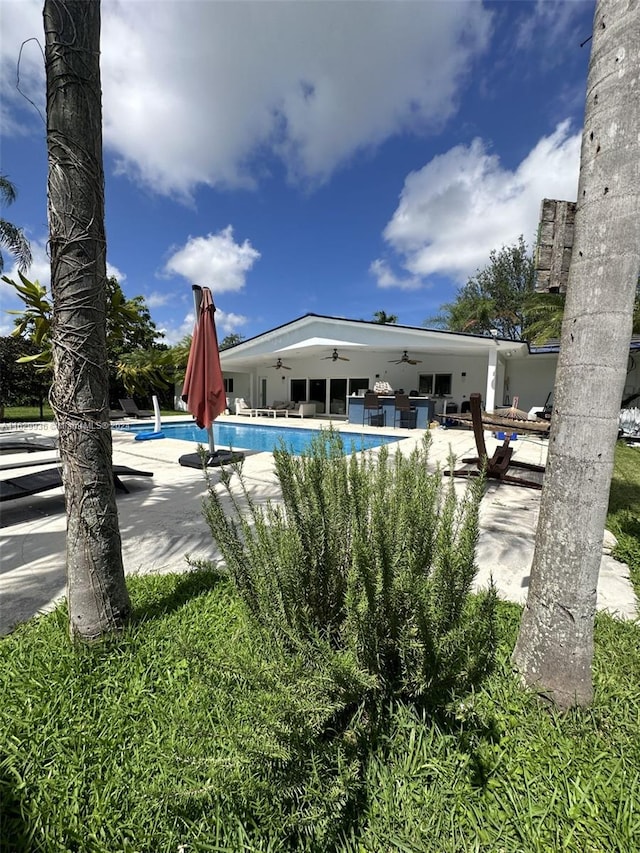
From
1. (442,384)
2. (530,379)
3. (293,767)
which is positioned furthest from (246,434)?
(530,379)

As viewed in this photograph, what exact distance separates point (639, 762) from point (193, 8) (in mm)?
7012

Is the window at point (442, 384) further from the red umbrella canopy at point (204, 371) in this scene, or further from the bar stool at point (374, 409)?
the red umbrella canopy at point (204, 371)

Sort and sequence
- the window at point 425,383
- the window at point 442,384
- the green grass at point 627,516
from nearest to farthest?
1. the green grass at point 627,516
2. the window at point 442,384
3. the window at point 425,383

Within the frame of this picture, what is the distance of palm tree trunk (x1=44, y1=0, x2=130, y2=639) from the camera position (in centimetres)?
184

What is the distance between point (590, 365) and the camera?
1445 millimetres

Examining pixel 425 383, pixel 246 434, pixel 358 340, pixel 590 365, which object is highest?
pixel 358 340

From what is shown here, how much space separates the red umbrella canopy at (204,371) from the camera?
22.9 ft

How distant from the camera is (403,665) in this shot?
1463 millimetres

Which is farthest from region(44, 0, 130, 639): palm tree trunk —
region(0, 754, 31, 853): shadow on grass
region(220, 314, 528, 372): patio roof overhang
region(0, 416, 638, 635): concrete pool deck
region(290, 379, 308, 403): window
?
region(290, 379, 308, 403): window

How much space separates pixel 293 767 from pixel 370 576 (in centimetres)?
71

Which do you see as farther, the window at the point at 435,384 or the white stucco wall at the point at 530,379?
the window at the point at 435,384

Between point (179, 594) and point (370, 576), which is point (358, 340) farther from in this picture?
point (370, 576)

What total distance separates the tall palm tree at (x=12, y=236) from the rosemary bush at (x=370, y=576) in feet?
75.0

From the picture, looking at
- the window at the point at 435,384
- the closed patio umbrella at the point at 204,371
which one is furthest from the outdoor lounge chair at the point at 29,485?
the window at the point at 435,384
